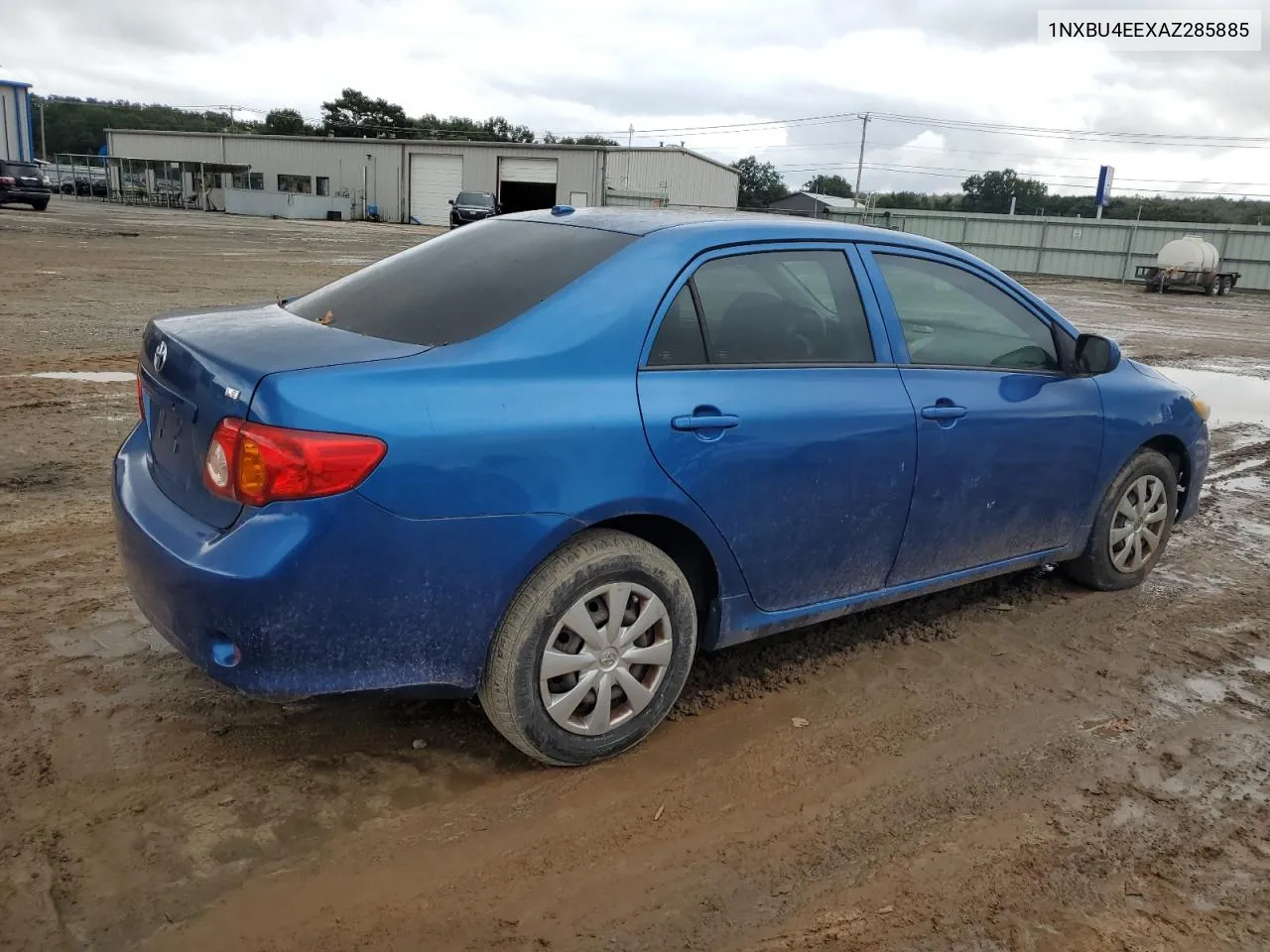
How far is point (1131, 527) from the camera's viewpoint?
4.75m

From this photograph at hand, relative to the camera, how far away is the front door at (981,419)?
146 inches

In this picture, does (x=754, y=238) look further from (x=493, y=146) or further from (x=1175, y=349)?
(x=493, y=146)

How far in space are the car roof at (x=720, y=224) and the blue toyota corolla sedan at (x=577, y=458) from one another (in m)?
0.02

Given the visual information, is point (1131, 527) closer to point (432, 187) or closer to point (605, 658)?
point (605, 658)

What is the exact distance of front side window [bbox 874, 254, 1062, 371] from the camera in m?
3.80

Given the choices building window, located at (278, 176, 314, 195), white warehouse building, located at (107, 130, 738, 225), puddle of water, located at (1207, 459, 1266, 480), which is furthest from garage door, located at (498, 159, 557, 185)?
puddle of water, located at (1207, 459, 1266, 480)

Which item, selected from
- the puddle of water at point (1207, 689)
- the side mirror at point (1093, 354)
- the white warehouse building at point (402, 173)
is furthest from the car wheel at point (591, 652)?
the white warehouse building at point (402, 173)

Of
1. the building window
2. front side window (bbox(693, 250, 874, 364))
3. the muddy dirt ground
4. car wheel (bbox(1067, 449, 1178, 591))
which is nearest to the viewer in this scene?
the muddy dirt ground

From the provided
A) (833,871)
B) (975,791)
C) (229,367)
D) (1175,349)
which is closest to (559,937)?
(833,871)

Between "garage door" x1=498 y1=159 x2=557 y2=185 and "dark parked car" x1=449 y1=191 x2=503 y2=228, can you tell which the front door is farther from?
"garage door" x1=498 y1=159 x2=557 y2=185

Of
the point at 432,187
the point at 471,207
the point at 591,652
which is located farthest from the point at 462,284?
the point at 432,187

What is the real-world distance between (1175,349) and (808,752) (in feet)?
48.8

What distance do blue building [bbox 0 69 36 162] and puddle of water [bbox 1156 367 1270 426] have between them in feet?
192

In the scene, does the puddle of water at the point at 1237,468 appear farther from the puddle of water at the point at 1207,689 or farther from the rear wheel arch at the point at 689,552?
the rear wheel arch at the point at 689,552
